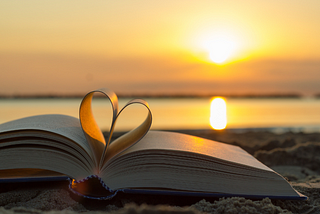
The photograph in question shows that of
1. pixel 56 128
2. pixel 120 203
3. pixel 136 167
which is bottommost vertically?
pixel 120 203

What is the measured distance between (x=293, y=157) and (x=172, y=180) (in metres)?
2.46

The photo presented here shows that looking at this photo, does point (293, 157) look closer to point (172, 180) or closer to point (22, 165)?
point (172, 180)

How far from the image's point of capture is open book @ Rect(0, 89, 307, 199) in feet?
6.14

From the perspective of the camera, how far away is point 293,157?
3.58m

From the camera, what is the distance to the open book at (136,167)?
6.14 ft

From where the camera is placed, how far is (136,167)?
189cm

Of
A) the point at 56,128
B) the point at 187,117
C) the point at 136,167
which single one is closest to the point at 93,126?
the point at 56,128

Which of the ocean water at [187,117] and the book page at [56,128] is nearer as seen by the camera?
the book page at [56,128]

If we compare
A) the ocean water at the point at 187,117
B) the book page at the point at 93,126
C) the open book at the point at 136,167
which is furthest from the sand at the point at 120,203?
the ocean water at the point at 187,117

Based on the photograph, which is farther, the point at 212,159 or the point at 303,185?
the point at 303,185

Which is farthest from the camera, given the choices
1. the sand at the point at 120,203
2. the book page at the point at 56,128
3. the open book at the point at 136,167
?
the book page at the point at 56,128

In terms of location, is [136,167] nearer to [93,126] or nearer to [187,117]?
[93,126]

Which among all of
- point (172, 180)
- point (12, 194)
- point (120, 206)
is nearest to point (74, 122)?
point (12, 194)

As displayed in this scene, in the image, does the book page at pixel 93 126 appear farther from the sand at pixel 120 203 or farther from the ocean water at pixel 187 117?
the ocean water at pixel 187 117
